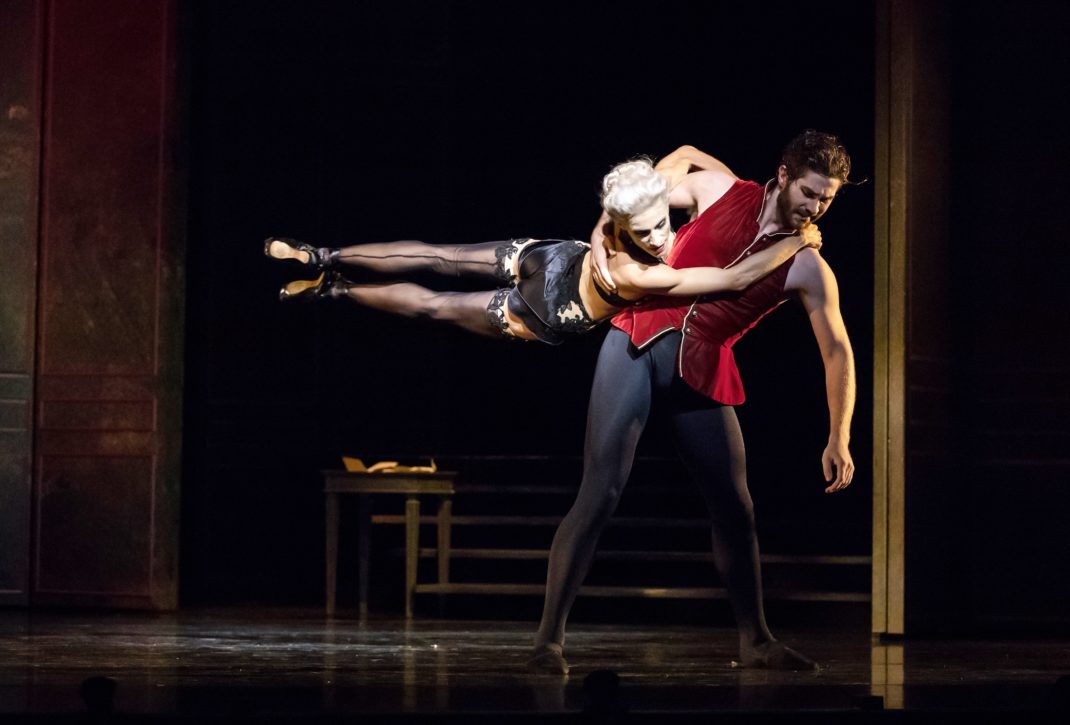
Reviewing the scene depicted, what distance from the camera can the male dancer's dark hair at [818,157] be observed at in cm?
384

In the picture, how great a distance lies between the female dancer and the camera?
387 cm

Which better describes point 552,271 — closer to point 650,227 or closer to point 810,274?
point 650,227

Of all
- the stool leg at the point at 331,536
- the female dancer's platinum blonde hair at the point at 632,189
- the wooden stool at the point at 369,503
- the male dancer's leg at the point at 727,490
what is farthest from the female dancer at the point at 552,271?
the stool leg at the point at 331,536

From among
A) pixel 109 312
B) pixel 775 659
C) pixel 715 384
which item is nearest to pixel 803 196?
pixel 715 384

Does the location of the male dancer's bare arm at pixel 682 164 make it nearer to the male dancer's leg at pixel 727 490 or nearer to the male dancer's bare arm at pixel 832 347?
the male dancer's bare arm at pixel 832 347

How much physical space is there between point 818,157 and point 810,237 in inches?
8.7

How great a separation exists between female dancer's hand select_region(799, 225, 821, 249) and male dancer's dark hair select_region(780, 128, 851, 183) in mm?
155

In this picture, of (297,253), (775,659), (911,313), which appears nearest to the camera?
(775,659)

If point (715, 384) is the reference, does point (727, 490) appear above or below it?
below

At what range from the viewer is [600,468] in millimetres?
3990

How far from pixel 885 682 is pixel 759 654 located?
416 mm

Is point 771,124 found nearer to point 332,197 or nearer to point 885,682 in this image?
A: point 332,197

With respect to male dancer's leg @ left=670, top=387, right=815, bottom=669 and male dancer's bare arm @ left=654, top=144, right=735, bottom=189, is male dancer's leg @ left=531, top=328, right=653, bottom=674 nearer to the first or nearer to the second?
male dancer's leg @ left=670, top=387, right=815, bottom=669

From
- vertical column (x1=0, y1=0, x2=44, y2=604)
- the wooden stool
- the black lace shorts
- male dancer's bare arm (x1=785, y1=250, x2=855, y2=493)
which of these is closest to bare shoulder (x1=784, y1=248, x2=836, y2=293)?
male dancer's bare arm (x1=785, y1=250, x2=855, y2=493)
